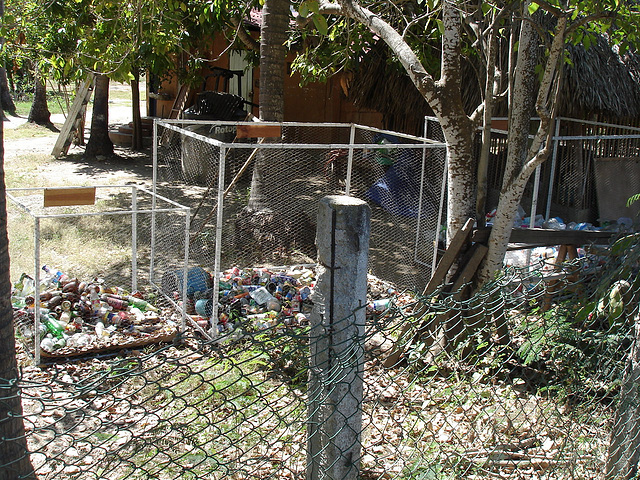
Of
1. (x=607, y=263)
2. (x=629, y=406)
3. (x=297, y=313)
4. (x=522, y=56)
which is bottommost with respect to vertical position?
(x=297, y=313)

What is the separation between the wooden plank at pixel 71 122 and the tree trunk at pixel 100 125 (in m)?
0.31

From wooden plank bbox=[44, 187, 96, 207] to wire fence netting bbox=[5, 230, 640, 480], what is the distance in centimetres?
140

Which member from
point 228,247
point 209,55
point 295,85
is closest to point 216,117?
point 295,85

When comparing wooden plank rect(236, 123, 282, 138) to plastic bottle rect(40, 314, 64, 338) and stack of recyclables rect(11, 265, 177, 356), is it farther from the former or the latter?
plastic bottle rect(40, 314, 64, 338)

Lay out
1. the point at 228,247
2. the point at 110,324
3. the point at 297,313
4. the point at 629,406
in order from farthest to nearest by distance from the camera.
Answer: the point at 228,247
the point at 297,313
the point at 110,324
the point at 629,406

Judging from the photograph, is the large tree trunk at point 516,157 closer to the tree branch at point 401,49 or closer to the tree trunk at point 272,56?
the tree branch at point 401,49

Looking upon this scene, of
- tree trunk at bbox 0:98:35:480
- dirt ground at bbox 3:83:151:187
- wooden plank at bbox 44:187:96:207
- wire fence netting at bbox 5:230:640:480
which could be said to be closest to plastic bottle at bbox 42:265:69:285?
wire fence netting at bbox 5:230:640:480

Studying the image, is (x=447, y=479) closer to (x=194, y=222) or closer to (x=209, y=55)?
(x=194, y=222)

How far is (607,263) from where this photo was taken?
3.05 m

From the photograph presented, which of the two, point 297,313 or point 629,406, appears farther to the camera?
point 297,313

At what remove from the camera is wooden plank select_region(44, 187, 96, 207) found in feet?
18.3

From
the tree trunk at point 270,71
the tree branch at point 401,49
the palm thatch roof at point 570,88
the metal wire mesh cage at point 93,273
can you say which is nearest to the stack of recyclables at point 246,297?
the metal wire mesh cage at point 93,273

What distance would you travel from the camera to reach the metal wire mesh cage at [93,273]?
18.9 ft

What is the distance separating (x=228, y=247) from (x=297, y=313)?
2.33m
